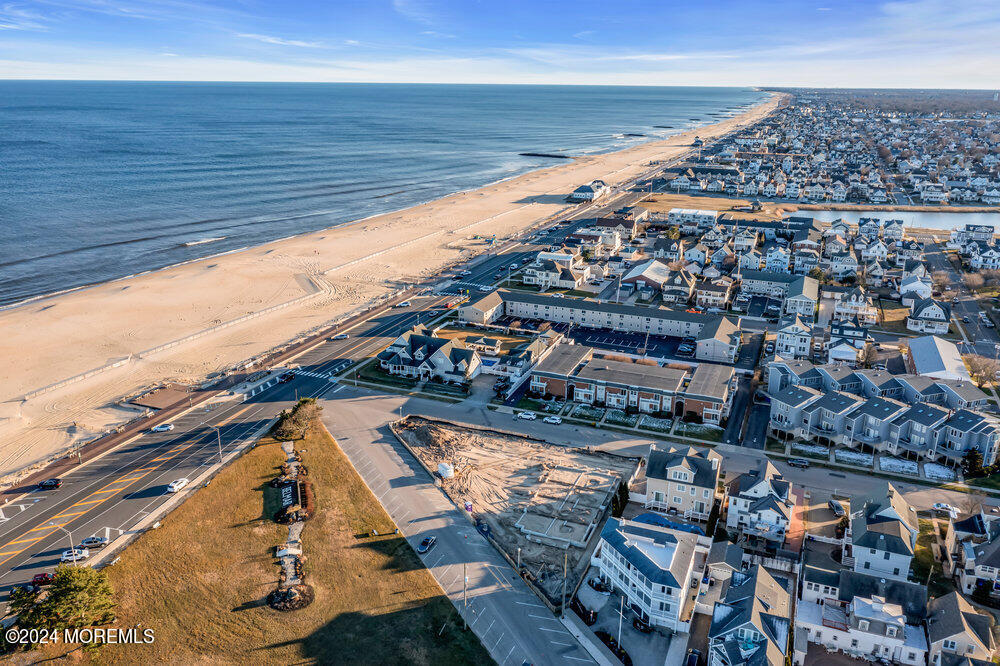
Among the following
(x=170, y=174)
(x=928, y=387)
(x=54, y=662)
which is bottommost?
(x=54, y=662)

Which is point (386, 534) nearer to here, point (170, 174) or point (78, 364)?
point (78, 364)

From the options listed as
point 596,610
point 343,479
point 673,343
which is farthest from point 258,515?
point 673,343

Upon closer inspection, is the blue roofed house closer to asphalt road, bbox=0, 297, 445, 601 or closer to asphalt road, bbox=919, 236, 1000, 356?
asphalt road, bbox=0, 297, 445, 601

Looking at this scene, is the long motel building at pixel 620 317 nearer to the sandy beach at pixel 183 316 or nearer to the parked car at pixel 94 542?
the sandy beach at pixel 183 316

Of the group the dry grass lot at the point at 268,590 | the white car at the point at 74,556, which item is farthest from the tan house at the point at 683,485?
the white car at the point at 74,556

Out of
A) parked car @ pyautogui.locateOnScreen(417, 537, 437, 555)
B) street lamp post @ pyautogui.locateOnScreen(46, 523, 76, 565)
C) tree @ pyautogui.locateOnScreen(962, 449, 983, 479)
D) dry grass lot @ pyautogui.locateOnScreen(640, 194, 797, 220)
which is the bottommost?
parked car @ pyautogui.locateOnScreen(417, 537, 437, 555)

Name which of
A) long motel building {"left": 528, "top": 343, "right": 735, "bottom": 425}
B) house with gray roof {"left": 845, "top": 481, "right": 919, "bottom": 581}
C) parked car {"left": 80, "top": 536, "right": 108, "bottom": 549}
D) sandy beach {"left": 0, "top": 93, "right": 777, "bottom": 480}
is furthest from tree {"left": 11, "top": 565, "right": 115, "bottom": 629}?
house with gray roof {"left": 845, "top": 481, "right": 919, "bottom": 581}

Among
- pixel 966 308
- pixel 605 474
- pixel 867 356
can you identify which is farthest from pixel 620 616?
pixel 966 308
